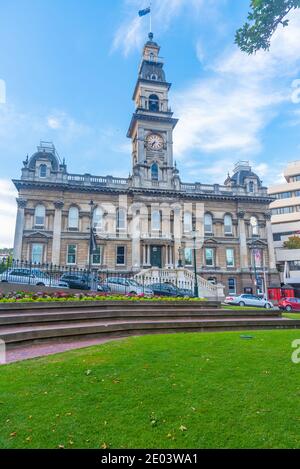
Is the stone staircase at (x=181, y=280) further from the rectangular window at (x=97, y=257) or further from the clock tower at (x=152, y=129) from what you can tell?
the clock tower at (x=152, y=129)

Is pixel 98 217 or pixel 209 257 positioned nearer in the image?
pixel 98 217

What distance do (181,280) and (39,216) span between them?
19.7m

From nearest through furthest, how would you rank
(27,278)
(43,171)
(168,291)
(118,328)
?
(118,328), (27,278), (168,291), (43,171)

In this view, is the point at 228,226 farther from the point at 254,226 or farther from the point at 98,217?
the point at 98,217

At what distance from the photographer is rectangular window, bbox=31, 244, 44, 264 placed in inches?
1395

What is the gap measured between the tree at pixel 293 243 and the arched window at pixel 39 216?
41.5 metres

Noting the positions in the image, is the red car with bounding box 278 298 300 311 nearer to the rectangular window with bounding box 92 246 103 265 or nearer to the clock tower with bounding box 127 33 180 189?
the clock tower with bounding box 127 33 180 189

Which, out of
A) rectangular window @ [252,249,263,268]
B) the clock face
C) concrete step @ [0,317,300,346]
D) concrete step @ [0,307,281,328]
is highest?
the clock face

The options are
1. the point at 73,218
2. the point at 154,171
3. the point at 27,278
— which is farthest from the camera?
the point at 154,171

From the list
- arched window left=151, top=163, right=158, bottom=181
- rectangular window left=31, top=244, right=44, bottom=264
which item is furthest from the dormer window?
arched window left=151, top=163, right=158, bottom=181

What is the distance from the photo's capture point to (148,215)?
38812 mm

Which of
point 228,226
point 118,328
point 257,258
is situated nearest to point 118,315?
point 118,328

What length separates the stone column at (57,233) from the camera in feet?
117

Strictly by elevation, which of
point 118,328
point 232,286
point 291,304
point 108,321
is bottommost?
point 291,304
